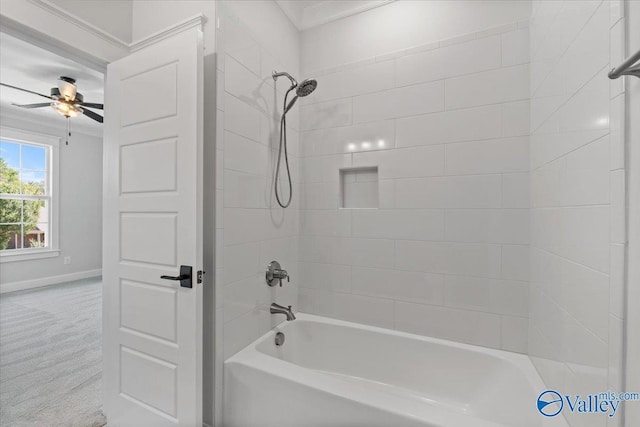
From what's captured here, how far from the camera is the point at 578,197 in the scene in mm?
952

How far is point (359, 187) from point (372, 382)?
1284mm

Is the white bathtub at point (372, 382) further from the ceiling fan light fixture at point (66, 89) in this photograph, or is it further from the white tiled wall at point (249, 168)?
the ceiling fan light fixture at point (66, 89)

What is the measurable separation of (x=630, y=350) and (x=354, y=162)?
1.52 meters

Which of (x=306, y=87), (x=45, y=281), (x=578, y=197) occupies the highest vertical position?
(x=306, y=87)

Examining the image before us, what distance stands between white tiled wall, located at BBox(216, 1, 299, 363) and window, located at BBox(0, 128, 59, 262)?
4.74m

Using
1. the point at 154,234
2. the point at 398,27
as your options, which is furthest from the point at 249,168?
the point at 398,27

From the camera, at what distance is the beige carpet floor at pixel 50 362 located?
1.71 m

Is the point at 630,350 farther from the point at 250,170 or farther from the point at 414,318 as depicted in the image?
the point at 250,170

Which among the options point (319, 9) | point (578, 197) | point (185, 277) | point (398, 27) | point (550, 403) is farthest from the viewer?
point (319, 9)

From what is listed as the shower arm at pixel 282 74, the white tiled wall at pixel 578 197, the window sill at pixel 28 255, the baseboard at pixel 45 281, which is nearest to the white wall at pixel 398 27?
the white tiled wall at pixel 578 197

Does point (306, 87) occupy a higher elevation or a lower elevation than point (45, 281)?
higher

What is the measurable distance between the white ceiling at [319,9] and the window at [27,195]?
4.77 meters

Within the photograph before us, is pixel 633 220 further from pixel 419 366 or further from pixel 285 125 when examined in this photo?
pixel 285 125

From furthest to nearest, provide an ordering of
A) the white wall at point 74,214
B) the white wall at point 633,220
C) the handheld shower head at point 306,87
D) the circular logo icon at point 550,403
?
the white wall at point 74,214, the handheld shower head at point 306,87, the circular logo icon at point 550,403, the white wall at point 633,220
